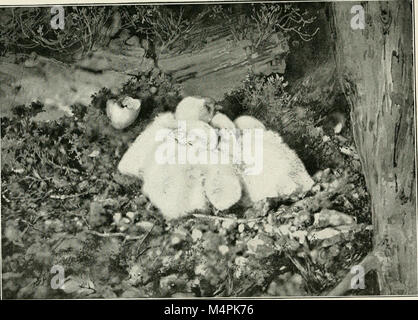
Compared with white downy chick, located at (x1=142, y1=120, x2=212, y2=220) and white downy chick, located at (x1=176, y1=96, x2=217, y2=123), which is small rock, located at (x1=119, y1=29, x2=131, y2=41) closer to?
white downy chick, located at (x1=176, y1=96, x2=217, y2=123)

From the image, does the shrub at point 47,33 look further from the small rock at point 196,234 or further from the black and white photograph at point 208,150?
the small rock at point 196,234

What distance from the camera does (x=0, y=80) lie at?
199 cm

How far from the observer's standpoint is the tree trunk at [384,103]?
1.97 m

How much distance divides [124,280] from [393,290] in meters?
1.15

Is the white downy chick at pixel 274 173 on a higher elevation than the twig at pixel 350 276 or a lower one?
higher

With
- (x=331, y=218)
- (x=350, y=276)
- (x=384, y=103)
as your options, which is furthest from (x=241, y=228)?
(x=384, y=103)

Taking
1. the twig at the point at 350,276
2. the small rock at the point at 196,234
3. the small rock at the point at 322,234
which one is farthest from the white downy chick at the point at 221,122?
the twig at the point at 350,276

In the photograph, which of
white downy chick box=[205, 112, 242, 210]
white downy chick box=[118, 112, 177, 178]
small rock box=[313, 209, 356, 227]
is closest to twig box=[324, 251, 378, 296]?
small rock box=[313, 209, 356, 227]

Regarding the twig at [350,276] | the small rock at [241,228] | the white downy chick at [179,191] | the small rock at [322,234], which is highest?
the white downy chick at [179,191]

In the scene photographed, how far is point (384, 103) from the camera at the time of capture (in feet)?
6.50

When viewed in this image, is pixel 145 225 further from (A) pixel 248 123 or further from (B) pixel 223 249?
(A) pixel 248 123

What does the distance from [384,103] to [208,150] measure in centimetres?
78

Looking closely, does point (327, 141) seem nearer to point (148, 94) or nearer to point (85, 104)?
point (148, 94)

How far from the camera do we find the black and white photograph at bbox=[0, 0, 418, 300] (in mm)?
1965
